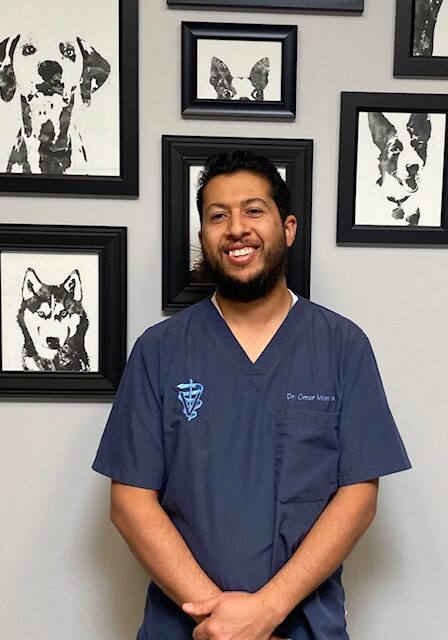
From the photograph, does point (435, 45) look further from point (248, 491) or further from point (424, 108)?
point (248, 491)

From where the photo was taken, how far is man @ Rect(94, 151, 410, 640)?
102 centimetres

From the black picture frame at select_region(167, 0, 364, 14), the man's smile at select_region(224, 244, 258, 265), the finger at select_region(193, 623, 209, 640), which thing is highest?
the black picture frame at select_region(167, 0, 364, 14)

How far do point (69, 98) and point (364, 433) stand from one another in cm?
85

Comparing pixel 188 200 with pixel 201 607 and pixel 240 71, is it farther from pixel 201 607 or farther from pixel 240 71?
pixel 201 607

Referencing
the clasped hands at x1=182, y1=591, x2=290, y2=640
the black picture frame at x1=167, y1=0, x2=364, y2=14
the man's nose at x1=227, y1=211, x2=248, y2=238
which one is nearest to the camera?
the clasped hands at x1=182, y1=591, x2=290, y2=640

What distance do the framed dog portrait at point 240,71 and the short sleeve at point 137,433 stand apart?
52cm

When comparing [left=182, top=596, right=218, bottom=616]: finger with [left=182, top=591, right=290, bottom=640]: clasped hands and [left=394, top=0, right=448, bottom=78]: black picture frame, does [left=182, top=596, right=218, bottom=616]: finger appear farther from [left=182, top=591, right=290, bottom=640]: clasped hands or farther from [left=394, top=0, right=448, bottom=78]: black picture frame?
[left=394, top=0, right=448, bottom=78]: black picture frame

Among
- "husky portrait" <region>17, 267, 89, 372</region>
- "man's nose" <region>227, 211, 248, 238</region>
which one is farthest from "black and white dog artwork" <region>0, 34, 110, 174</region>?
"man's nose" <region>227, 211, 248, 238</region>

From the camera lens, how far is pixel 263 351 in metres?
1.09

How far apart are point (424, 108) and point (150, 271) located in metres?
0.65

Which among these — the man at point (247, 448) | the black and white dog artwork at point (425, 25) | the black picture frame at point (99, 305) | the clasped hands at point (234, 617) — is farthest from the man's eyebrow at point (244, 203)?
the clasped hands at point (234, 617)

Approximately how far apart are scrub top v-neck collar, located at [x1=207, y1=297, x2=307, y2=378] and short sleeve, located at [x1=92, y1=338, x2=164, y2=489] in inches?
4.8

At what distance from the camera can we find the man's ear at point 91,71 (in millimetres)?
1251

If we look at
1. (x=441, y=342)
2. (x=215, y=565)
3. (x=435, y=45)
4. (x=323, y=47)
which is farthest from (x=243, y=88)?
(x=215, y=565)
